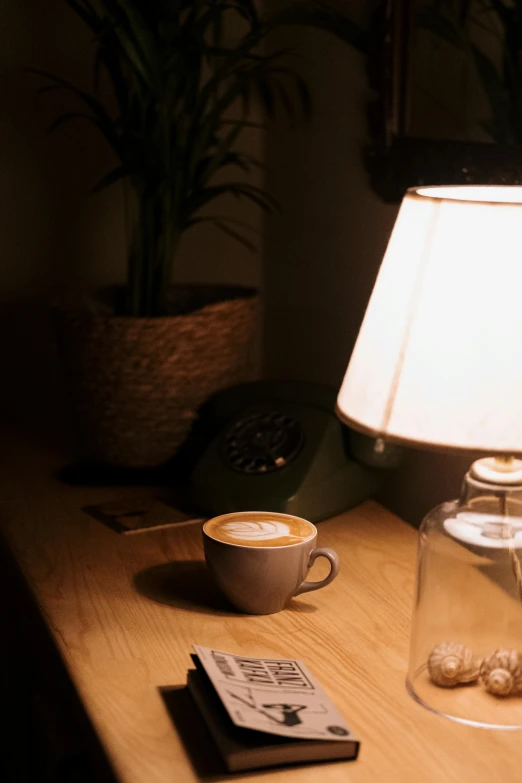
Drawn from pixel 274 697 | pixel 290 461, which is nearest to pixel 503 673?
pixel 274 697

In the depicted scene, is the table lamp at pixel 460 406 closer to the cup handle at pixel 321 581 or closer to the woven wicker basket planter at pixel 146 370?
the cup handle at pixel 321 581

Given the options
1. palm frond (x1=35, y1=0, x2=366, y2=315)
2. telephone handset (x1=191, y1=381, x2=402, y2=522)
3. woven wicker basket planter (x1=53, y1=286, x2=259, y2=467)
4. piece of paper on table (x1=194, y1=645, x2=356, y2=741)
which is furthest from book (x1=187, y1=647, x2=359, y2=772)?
palm frond (x1=35, y1=0, x2=366, y2=315)

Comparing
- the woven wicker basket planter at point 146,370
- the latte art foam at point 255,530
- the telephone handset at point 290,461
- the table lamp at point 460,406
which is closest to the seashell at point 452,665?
the table lamp at point 460,406

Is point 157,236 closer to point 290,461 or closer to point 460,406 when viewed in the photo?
point 290,461

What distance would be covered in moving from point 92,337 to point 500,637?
778 mm

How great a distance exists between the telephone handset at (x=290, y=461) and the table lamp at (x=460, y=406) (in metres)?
0.39

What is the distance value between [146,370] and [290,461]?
279 millimetres

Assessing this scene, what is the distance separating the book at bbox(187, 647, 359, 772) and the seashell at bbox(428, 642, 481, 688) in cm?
12

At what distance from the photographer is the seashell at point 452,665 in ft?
2.85

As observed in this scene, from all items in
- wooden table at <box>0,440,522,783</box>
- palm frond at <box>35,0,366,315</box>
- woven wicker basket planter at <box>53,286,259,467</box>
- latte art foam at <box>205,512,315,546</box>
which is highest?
palm frond at <box>35,0,366,315</box>

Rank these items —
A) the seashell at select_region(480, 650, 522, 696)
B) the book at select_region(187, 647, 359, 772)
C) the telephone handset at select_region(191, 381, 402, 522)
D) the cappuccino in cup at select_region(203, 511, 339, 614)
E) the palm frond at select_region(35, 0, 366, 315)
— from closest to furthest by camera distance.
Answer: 1. the book at select_region(187, 647, 359, 772)
2. the seashell at select_region(480, 650, 522, 696)
3. the cappuccino in cup at select_region(203, 511, 339, 614)
4. the telephone handset at select_region(191, 381, 402, 522)
5. the palm frond at select_region(35, 0, 366, 315)

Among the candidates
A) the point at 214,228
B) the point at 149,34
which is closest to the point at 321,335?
the point at 214,228

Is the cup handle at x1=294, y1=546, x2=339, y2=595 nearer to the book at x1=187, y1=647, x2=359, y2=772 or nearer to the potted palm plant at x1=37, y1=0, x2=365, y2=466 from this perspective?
the book at x1=187, y1=647, x2=359, y2=772

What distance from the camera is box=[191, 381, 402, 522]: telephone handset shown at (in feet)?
4.22
